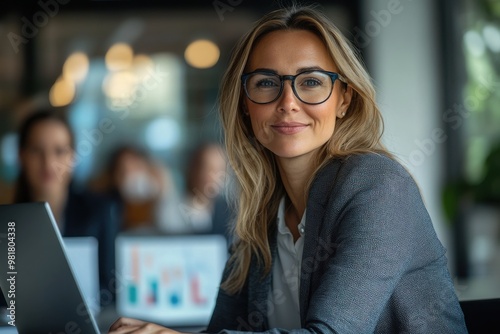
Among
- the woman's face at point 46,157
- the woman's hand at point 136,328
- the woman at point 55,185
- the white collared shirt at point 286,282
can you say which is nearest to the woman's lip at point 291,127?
the white collared shirt at point 286,282

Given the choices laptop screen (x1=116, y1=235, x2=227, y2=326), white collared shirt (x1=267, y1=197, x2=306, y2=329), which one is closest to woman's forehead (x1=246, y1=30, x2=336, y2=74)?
white collared shirt (x1=267, y1=197, x2=306, y2=329)

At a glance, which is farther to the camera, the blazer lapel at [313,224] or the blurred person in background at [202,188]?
the blurred person in background at [202,188]

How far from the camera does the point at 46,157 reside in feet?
13.1

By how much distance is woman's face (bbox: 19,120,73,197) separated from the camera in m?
3.93

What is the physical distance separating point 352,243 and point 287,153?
364mm

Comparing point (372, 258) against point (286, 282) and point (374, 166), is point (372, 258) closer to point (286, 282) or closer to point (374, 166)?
point (374, 166)

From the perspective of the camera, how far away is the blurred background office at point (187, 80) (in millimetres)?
5957

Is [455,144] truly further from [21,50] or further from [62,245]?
[62,245]

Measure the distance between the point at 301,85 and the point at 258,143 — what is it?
294 mm

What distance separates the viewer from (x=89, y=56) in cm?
620

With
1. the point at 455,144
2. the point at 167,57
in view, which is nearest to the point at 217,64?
the point at 167,57

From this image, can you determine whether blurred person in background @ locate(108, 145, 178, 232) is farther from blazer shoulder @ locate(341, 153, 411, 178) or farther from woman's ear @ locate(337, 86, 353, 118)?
blazer shoulder @ locate(341, 153, 411, 178)

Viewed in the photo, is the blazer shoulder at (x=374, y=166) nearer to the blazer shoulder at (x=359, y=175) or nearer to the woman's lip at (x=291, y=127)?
the blazer shoulder at (x=359, y=175)

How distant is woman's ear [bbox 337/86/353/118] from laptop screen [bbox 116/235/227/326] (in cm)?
144
